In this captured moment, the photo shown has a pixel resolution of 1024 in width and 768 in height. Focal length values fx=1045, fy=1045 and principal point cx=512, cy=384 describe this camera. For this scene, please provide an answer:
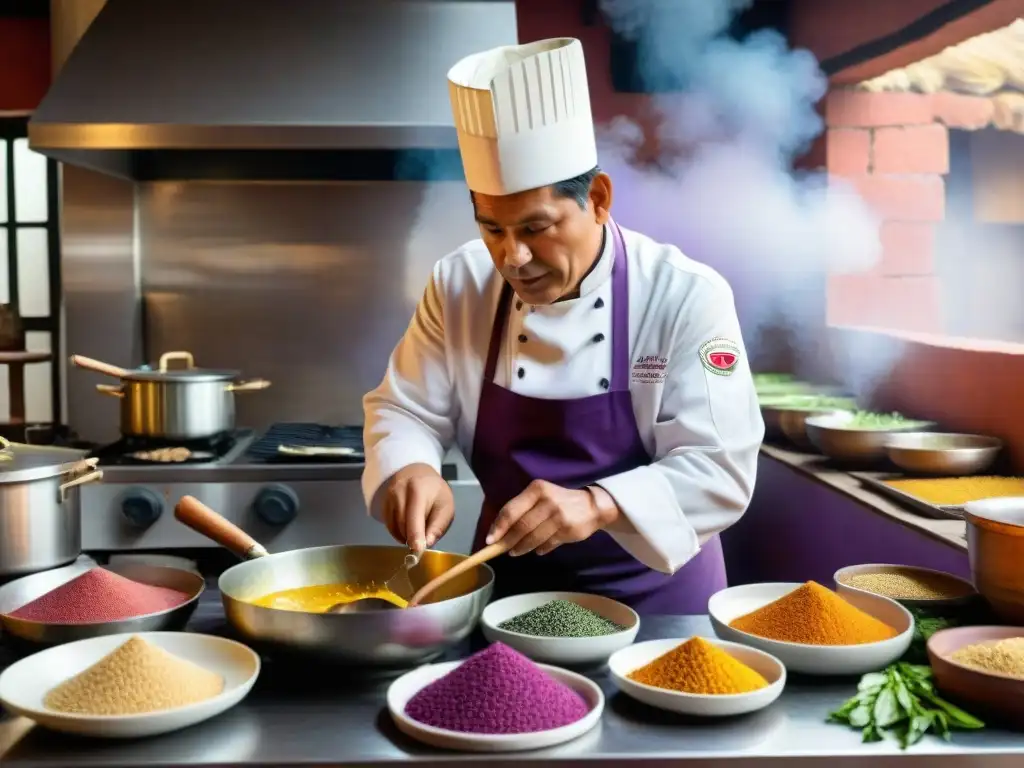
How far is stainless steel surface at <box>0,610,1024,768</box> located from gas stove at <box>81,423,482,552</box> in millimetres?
1695

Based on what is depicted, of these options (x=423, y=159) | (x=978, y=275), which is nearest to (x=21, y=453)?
(x=423, y=159)

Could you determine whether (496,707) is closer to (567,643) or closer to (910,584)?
(567,643)

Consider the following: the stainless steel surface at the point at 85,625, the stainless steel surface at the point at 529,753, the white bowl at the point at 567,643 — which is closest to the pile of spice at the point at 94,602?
the stainless steel surface at the point at 85,625

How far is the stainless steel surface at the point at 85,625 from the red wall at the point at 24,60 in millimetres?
3328

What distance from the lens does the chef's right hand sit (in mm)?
1715

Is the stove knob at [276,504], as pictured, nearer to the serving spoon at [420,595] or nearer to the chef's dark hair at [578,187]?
the chef's dark hair at [578,187]

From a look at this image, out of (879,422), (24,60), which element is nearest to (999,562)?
(879,422)

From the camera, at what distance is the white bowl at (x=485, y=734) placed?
1.18 meters

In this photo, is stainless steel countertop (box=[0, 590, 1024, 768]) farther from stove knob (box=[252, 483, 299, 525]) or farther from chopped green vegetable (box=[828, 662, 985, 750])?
stove knob (box=[252, 483, 299, 525])

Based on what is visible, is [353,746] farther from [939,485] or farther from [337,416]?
[337,416]

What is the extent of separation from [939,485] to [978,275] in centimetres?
130

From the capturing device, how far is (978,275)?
12.1 ft

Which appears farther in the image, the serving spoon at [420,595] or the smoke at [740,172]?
the smoke at [740,172]

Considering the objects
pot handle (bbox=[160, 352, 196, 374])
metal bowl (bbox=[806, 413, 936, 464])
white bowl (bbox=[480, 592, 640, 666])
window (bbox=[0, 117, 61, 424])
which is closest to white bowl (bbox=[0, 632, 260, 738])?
white bowl (bbox=[480, 592, 640, 666])
